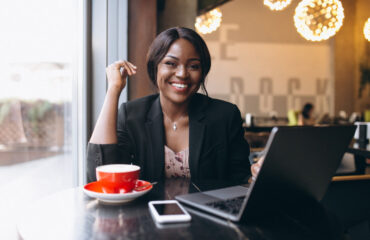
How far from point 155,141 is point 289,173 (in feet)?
2.85

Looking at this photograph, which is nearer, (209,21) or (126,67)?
(126,67)

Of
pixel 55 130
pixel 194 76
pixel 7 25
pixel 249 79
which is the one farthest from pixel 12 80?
pixel 249 79

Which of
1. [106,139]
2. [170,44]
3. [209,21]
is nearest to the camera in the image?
[106,139]

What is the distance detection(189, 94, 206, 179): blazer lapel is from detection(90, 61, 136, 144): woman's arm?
1.24 feet

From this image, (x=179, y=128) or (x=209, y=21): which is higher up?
(x=209, y=21)

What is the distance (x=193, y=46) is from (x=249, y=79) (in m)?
6.20

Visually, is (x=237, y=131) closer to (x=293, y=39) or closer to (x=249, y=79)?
(x=249, y=79)

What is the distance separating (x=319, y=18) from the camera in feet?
13.7

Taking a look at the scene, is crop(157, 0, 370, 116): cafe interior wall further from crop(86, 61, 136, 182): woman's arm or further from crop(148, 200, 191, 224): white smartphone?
crop(148, 200, 191, 224): white smartphone

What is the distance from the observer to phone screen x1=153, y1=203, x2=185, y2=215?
2.62 feet

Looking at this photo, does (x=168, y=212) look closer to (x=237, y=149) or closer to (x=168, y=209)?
(x=168, y=209)

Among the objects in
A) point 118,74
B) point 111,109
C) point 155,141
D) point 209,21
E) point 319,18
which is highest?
point 209,21

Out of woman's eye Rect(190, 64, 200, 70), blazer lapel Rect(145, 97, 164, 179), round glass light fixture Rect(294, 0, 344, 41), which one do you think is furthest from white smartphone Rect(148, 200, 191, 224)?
round glass light fixture Rect(294, 0, 344, 41)

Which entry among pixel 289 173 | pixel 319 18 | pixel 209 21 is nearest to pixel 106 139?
pixel 289 173
